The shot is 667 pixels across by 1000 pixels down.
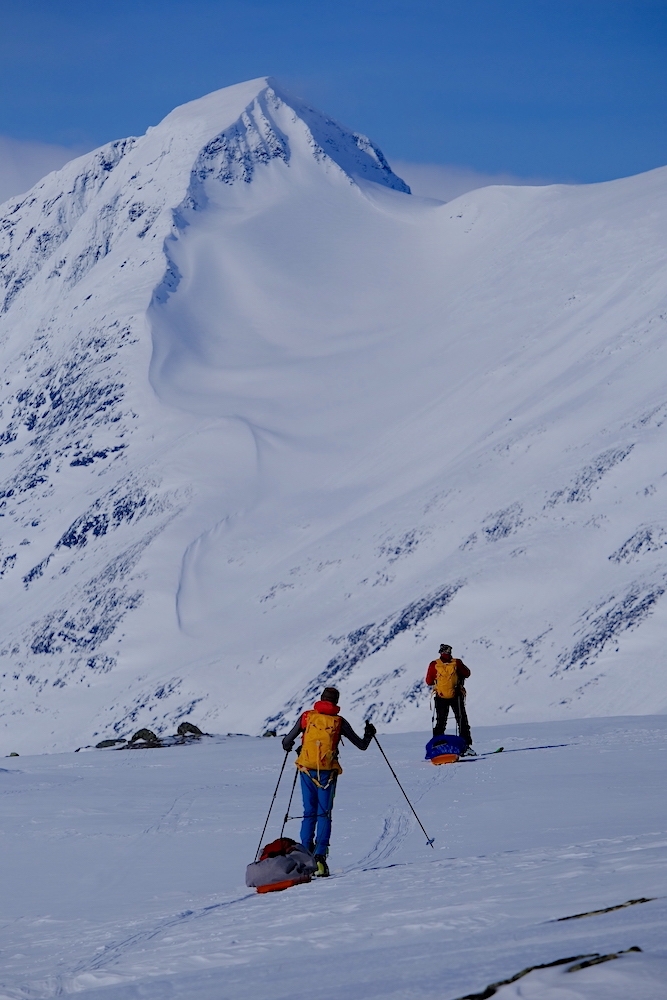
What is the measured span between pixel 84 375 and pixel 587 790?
123m

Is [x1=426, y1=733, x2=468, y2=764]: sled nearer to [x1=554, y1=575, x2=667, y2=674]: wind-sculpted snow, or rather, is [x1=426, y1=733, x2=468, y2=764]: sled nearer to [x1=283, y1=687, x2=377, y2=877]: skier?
[x1=283, y1=687, x2=377, y2=877]: skier

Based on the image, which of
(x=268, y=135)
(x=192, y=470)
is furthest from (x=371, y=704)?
(x=268, y=135)

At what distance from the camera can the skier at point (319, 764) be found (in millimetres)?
9797

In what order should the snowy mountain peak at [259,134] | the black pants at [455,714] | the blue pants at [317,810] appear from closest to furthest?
the blue pants at [317,810] → the black pants at [455,714] → the snowy mountain peak at [259,134]

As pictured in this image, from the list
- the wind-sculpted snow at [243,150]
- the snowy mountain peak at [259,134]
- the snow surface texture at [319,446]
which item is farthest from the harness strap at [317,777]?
the snowy mountain peak at [259,134]

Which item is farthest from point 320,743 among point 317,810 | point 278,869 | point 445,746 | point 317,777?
point 445,746

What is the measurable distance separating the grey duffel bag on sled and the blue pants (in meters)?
0.31

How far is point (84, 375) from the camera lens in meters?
131

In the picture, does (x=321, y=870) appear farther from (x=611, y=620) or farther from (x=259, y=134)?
(x=259, y=134)

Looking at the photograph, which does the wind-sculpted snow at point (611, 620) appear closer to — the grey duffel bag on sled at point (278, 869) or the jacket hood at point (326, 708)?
the jacket hood at point (326, 708)

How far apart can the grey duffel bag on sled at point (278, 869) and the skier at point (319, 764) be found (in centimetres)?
35

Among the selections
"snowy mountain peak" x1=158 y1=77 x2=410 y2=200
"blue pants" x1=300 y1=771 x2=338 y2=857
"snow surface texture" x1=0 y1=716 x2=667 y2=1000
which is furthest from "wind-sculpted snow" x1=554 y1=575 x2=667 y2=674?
"snowy mountain peak" x1=158 y1=77 x2=410 y2=200

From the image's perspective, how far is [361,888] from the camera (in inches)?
337

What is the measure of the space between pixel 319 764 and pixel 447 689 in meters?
8.17
